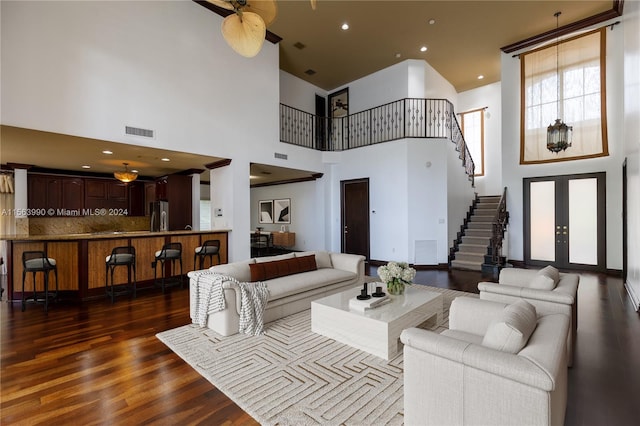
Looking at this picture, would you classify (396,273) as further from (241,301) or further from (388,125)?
(388,125)

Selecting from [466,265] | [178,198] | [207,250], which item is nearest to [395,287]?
[207,250]

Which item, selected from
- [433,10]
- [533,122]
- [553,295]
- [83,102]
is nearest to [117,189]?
[83,102]

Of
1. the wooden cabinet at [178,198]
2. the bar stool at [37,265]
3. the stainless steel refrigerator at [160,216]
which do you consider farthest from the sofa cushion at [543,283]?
the stainless steel refrigerator at [160,216]

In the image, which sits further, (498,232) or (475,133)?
(475,133)

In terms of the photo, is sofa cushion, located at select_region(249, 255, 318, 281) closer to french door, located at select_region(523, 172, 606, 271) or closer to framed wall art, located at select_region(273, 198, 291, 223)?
framed wall art, located at select_region(273, 198, 291, 223)

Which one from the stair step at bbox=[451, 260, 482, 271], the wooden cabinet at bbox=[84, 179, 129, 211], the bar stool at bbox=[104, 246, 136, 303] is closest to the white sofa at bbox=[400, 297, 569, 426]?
the bar stool at bbox=[104, 246, 136, 303]

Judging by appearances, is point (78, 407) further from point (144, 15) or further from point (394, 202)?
point (394, 202)

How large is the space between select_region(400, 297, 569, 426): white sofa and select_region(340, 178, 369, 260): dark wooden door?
21.1 feet

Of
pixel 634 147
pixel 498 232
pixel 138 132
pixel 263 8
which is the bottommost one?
pixel 498 232

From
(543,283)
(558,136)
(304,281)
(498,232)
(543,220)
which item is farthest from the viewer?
(543,220)

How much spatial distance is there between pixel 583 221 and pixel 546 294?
582 cm

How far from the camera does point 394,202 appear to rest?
7.75m

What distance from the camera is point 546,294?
100.0 inches

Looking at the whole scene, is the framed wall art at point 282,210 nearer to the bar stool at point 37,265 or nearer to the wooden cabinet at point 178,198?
the wooden cabinet at point 178,198
